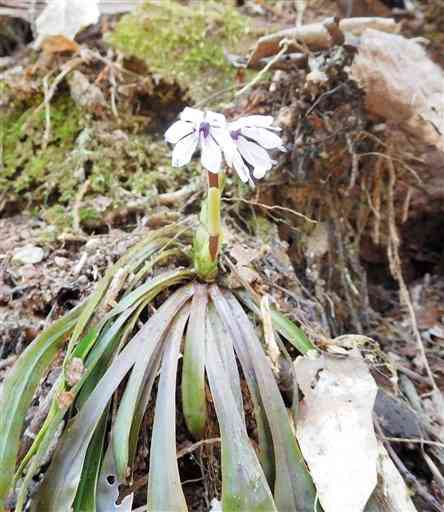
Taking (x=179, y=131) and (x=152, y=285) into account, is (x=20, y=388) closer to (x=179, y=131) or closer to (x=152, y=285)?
(x=152, y=285)

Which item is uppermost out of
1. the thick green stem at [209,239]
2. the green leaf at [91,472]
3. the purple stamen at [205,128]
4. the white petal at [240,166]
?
the purple stamen at [205,128]

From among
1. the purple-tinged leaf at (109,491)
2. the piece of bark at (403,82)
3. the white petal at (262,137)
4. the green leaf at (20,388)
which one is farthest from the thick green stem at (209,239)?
the piece of bark at (403,82)

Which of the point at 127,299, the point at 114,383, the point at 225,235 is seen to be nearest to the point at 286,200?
the point at 225,235

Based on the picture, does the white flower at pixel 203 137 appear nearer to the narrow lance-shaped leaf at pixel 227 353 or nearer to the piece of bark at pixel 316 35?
the narrow lance-shaped leaf at pixel 227 353

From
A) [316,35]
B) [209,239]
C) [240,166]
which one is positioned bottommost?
→ [209,239]

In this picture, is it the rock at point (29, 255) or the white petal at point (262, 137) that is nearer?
the white petal at point (262, 137)

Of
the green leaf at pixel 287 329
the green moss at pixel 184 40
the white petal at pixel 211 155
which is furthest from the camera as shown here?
the green moss at pixel 184 40

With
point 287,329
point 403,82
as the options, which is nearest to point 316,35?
point 403,82
